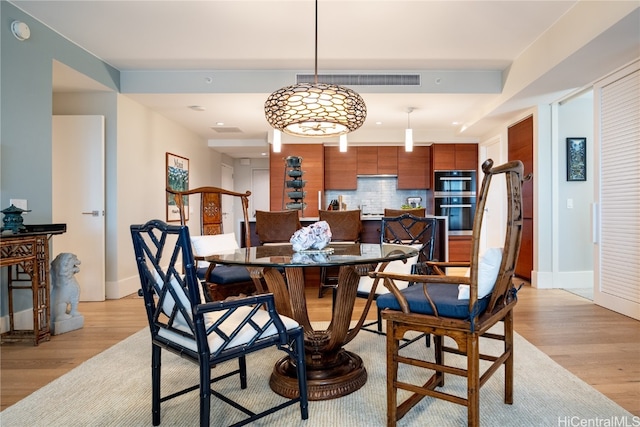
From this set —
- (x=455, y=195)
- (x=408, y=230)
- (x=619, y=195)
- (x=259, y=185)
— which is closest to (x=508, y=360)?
(x=408, y=230)

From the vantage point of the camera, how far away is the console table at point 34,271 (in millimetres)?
2676

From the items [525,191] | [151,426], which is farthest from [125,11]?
[525,191]

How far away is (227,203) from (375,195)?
11.7ft

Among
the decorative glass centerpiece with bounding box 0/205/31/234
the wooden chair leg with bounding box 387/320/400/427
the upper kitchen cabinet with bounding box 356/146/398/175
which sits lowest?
the wooden chair leg with bounding box 387/320/400/427

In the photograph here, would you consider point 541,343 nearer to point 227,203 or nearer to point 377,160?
point 377,160

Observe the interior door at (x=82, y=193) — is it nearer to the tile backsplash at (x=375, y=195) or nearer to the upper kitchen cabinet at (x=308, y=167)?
the upper kitchen cabinet at (x=308, y=167)

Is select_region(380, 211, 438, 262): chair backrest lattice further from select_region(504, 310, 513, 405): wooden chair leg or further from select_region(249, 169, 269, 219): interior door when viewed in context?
select_region(249, 169, 269, 219): interior door

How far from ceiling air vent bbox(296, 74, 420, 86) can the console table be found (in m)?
2.86

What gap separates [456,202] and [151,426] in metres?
6.27

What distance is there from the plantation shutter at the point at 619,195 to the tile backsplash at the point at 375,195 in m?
4.01

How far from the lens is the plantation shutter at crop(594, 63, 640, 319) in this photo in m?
3.35

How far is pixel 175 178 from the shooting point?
5.91 metres

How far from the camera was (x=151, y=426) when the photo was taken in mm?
1682

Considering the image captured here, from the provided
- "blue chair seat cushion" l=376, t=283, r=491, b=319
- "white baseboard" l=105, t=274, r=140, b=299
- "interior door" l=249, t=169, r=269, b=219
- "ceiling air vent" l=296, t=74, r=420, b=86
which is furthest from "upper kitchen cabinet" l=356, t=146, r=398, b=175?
"blue chair seat cushion" l=376, t=283, r=491, b=319
